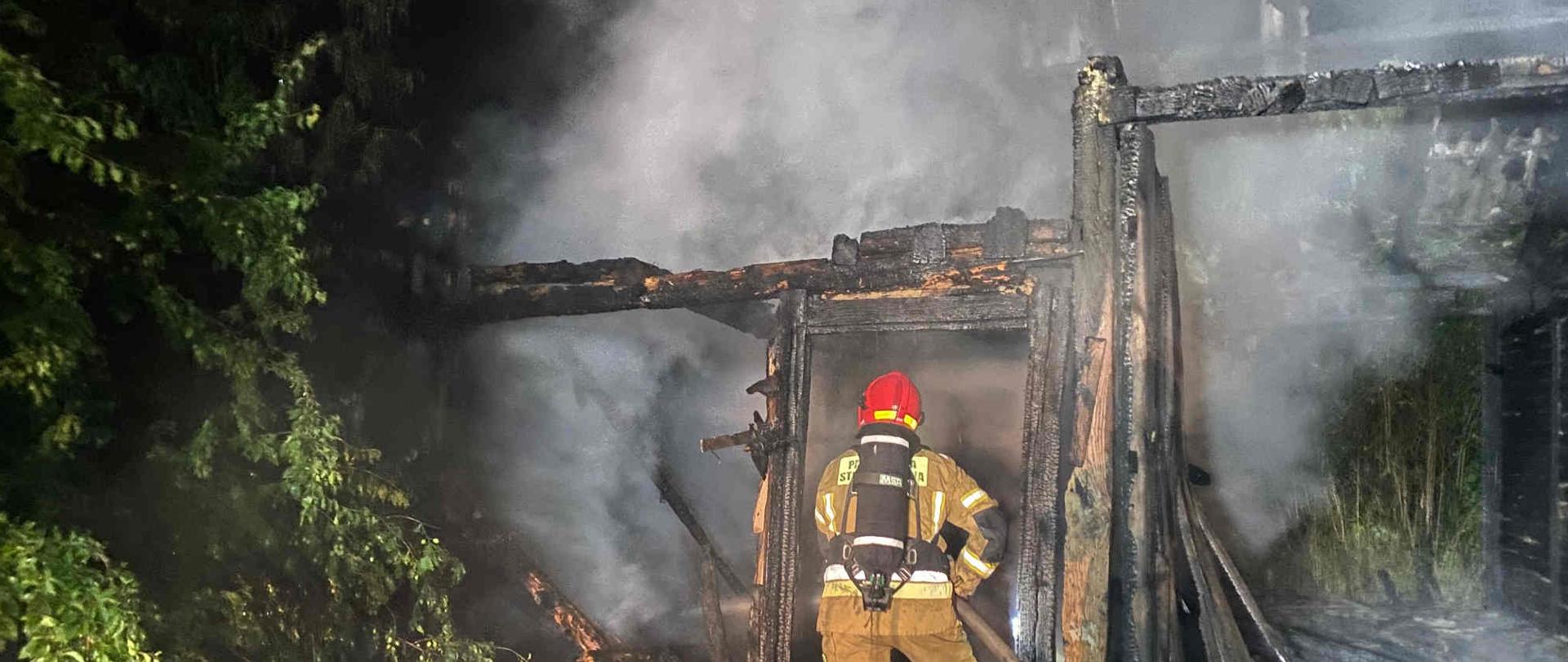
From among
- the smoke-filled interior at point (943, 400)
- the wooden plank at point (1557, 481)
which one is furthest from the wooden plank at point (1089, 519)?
the wooden plank at point (1557, 481)

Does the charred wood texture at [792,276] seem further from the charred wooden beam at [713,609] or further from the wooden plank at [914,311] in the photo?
the charred wooden beam at [713,609]

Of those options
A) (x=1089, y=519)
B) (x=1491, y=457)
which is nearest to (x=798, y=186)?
(x=1089, y=519)

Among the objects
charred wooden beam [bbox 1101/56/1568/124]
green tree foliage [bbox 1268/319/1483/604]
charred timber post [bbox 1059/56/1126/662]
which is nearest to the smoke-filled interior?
charred timber post [bbox 1059/56/1126/662]

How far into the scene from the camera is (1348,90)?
4637 mm

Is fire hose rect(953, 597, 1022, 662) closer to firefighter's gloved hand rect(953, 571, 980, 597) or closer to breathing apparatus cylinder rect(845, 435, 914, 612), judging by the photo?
firefighter's gloved hand rect(953, 571, 980, 597)

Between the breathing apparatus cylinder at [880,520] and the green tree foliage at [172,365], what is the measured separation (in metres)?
2.28

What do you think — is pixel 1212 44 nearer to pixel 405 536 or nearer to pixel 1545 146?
pixel 1545 146

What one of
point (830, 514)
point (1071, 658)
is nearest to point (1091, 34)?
point (830, 514)

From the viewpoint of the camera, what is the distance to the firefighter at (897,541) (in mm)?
5562

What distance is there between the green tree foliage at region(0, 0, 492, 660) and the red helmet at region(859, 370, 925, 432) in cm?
258

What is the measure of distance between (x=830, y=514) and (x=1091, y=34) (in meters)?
5.32

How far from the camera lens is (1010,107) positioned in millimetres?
8867

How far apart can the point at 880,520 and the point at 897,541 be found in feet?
0.56

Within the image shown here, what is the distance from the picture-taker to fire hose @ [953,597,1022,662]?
18.5 feet
